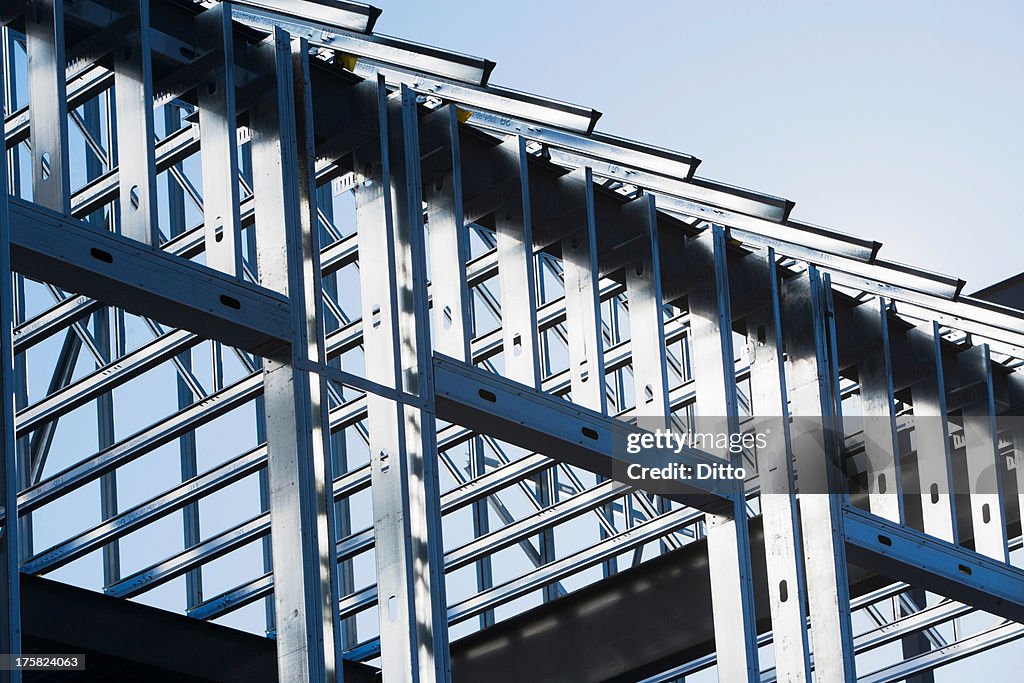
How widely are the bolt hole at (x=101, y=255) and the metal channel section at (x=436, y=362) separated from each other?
30mm

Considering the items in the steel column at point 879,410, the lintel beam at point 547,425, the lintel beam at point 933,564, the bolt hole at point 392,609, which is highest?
the steel column at point 879,410

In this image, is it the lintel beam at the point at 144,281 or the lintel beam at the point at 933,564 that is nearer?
the lintel beam at the point at 144,281

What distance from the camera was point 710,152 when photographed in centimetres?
3806

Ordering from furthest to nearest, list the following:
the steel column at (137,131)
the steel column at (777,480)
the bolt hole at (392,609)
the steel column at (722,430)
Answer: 1. the steel column at (777,480)
2. the steel column at (722,430)
3. the bolt hole at (392,609)
4. the steel column at (137,131)

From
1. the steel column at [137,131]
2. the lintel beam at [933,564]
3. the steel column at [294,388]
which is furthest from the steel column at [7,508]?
the lintel beam at [933,564]

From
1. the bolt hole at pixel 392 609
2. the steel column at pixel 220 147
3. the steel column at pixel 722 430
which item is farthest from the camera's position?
the steel column at pixel 722 430

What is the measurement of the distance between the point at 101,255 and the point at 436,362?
7.90 feet

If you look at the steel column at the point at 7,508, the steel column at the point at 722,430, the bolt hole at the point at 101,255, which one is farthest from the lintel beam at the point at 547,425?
the steel column at the point at 7,508

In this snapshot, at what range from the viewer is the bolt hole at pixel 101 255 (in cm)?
852

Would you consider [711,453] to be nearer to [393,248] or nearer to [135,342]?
[393,248]

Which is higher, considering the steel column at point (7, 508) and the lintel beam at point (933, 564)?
the lintel beam at point (933, 564)

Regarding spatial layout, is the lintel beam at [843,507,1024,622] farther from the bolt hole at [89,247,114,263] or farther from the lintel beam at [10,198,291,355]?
the bolt hole at [89,247,114,263]

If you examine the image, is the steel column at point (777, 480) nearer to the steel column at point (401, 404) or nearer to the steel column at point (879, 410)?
the steel column at point (879, 410)

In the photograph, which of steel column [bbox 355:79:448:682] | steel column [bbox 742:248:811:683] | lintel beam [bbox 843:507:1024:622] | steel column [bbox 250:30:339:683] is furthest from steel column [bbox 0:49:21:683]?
lintel beam [bbox 843:507:1024:622]
